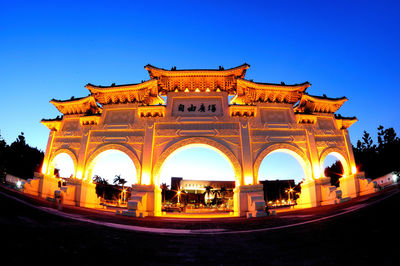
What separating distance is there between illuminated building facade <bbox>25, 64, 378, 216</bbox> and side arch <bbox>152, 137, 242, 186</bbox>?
0.21 ft

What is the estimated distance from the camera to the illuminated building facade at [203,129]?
12.6 m

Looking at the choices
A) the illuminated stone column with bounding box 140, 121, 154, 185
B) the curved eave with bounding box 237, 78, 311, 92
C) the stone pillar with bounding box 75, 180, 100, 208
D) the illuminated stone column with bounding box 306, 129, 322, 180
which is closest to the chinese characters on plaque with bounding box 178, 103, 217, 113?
the illuminated stone column with bounding box 140, 121, 154, 185

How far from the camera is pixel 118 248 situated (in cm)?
226

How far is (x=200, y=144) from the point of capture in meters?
13.1

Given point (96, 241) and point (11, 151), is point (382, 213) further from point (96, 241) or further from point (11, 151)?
point (11, 151)

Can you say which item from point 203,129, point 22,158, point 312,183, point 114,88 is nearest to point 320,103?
point 312,183

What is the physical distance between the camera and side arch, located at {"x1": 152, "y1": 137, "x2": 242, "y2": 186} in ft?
40.6

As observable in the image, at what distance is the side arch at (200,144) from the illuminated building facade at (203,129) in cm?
6

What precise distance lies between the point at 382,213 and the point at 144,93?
13.9 meters

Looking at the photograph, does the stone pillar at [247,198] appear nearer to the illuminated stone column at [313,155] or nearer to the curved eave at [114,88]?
the illuminated stone column at [313,155]

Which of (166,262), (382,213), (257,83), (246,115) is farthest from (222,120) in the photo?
(166,262)

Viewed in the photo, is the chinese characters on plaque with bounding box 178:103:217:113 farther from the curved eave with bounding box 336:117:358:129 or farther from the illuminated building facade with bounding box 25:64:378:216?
the curved eave with bounding box 336:117:358:129

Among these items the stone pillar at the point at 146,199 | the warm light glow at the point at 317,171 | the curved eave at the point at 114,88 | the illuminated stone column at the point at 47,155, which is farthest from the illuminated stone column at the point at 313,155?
the illuminated stone column at the point at 47,155

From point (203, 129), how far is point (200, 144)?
1.05m
